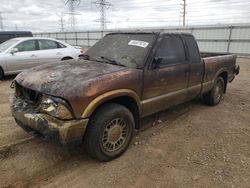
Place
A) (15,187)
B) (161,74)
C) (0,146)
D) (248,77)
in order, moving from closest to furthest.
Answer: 1. (15,187)
2. (0,146)
3. (161,74)
4. (248,77)

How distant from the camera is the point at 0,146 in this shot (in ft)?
12.0

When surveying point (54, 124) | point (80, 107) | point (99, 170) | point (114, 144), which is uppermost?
point (80, 107)

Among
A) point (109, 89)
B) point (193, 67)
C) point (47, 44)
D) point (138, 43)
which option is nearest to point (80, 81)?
point (109, 89)

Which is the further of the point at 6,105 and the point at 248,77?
the point at 248,77

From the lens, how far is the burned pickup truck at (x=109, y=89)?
9.32ft

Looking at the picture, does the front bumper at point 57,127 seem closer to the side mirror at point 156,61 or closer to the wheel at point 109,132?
the wheel at point 109,132

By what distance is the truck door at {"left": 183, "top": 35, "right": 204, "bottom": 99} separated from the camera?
4.66 meters

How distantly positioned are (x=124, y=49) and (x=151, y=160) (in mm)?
1881

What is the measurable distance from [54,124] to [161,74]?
6.38ft

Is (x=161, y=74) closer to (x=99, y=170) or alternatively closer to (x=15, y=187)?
(x=99, y=170)

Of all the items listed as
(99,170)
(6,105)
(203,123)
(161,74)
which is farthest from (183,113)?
(6,105)

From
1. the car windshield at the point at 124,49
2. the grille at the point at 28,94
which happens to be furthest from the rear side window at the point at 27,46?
the grille at the point at 28,94

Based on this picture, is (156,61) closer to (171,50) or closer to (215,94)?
(171,50)

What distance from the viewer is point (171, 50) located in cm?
424
